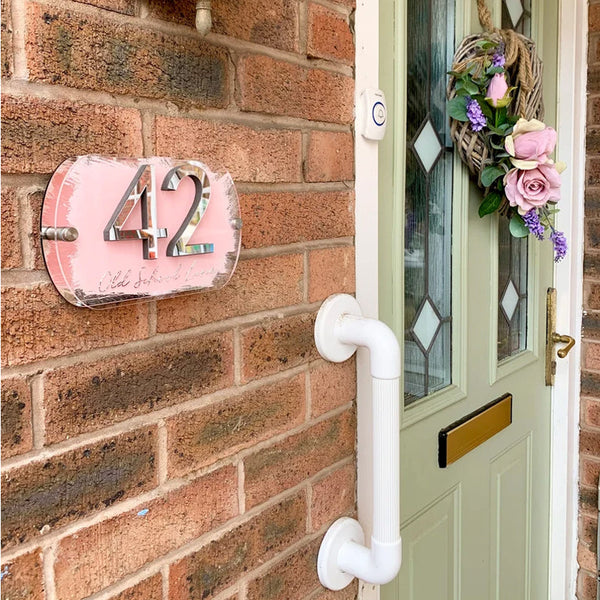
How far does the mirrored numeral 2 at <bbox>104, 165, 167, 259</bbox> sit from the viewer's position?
0.70m

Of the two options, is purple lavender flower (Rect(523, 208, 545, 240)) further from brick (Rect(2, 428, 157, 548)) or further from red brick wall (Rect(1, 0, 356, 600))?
brick (Rect(2, 428, 157, 548))

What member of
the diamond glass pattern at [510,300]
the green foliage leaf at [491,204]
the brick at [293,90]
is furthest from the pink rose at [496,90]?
the diamond glass pattern at [510,300]

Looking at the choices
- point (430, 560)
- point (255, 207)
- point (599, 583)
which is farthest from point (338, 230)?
point (599, 583)

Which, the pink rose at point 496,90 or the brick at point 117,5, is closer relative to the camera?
the brick at point 117,5

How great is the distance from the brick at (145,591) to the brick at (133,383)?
0.21 metres

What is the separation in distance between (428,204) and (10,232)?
3.35ft

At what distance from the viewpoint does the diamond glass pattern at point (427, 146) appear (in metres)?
1.42

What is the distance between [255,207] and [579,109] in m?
1.49

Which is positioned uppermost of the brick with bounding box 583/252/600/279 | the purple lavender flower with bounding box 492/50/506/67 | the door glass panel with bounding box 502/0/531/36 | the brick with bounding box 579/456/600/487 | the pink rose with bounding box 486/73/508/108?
the door glass panel with bounding box 502/0/531/36

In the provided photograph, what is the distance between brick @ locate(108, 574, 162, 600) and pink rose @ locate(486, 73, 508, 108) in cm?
115

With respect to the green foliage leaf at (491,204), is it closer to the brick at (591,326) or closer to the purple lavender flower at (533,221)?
the purple lavender flower at (533,221)

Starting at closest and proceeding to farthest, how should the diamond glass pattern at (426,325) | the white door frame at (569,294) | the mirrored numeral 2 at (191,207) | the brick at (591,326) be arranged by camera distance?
the mirrored numeral 2 at (191,207), the diamond glass pattern at (426,325), the white door frame at (569,294), the brick at (591,326)

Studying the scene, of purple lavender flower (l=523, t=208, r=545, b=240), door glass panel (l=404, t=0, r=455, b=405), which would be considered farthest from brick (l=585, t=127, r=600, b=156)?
door glass panel (l=404, t=0, r=455, b=405)

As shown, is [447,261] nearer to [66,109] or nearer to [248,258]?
[248,258]
